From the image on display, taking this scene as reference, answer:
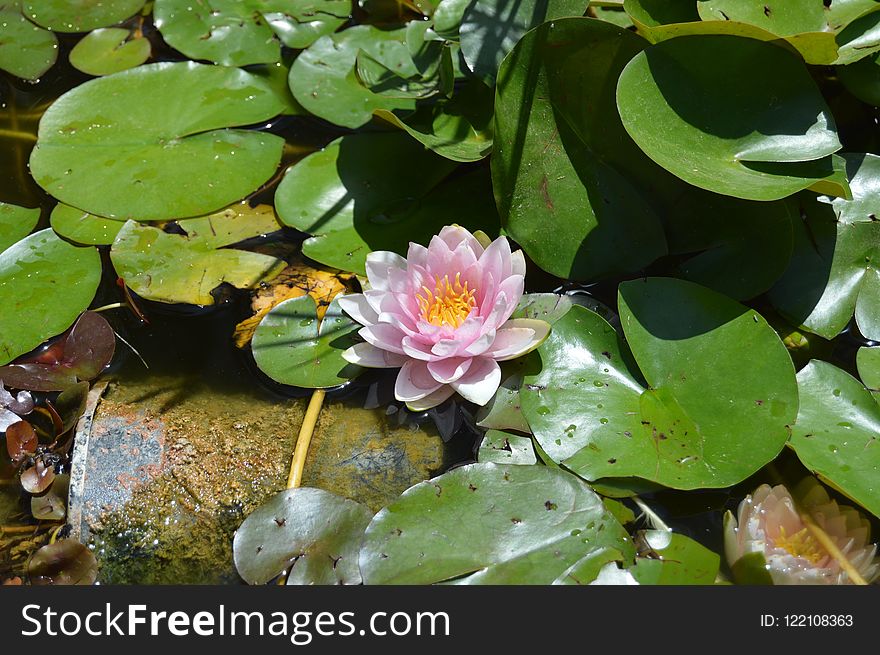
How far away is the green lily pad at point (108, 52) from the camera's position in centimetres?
309

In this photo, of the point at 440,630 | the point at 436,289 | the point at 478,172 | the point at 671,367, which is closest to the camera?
the point at 440,630

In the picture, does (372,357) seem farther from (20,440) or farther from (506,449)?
(20,440)

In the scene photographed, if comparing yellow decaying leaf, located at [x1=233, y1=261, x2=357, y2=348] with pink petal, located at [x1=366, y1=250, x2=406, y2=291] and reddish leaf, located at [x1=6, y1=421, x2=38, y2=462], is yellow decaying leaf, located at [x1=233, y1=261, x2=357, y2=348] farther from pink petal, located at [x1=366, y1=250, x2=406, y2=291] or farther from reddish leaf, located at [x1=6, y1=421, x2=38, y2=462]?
reddish leaf, located at [x1=6, y1=421, x2=38, y2=462]

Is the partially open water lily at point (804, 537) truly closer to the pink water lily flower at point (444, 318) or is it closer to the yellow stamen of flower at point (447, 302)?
the pink water lily flower at point (444, 318)

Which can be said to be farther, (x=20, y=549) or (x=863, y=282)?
(x=863, y=282)

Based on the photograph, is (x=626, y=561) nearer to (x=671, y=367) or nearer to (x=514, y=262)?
(x=671, y=367)

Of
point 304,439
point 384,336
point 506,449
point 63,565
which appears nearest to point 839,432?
point 506,449

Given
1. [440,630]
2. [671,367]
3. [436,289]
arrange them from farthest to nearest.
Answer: [436,289] < [671,367] < [440,630]

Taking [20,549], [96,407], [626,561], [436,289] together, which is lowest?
[20,549]

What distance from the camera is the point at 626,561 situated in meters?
1.76

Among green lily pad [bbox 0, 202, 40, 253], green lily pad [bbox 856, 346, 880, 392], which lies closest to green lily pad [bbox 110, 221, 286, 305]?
green lily pad [bbox 0, 202, 40, 253]

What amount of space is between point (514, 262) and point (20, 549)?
158 cm

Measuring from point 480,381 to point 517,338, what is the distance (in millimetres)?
159

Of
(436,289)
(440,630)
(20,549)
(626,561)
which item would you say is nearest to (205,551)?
(20,549)
